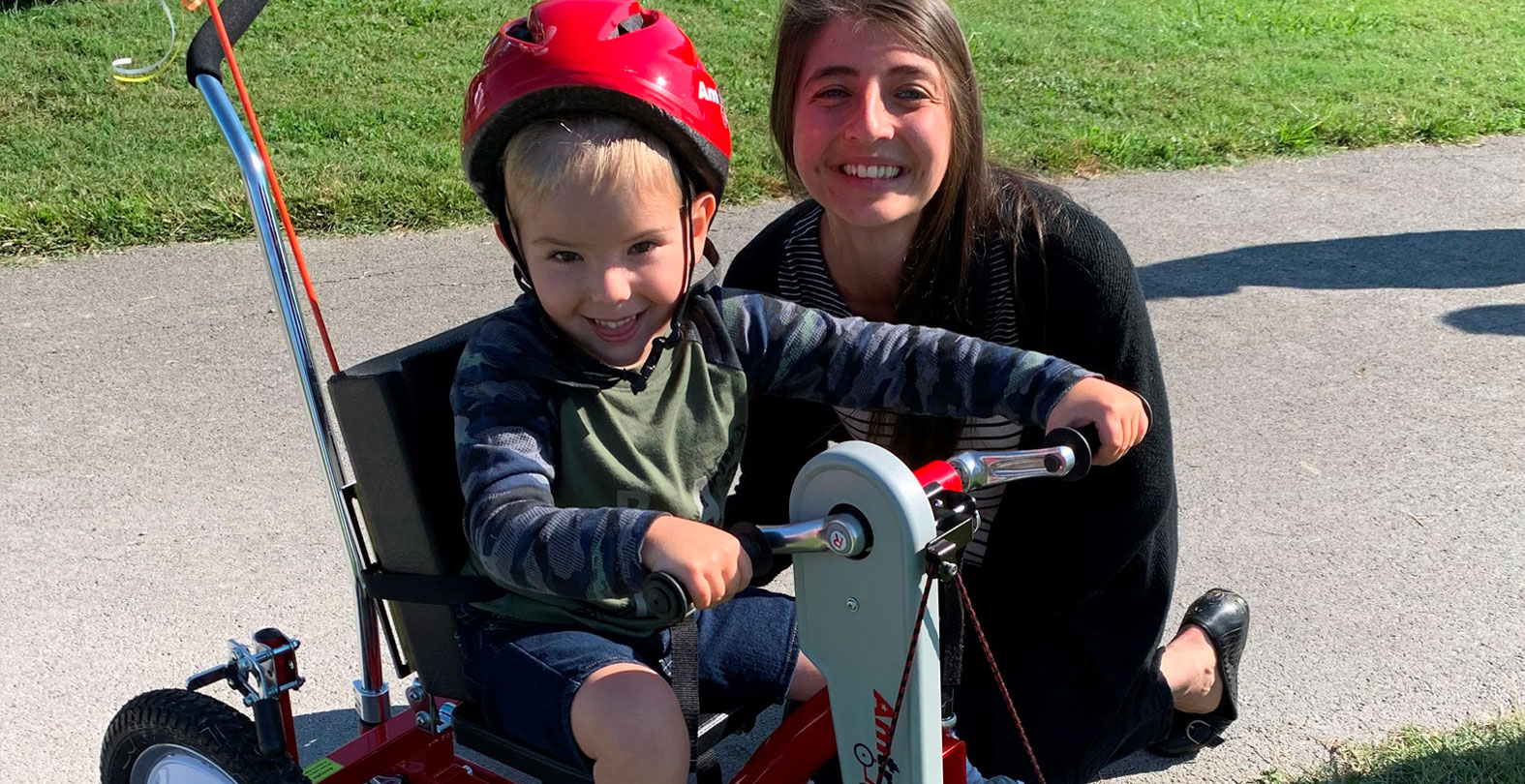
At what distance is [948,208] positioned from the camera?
256cm

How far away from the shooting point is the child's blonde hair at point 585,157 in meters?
2.04

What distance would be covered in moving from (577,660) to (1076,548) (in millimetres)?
983

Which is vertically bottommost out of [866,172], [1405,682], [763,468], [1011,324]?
[1405,682]

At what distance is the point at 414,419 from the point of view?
2.16m

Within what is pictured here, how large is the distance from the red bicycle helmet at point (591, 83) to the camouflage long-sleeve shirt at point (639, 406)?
0.74 ft

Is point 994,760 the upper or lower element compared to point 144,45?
lower

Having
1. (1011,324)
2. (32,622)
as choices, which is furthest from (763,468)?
(32,622)

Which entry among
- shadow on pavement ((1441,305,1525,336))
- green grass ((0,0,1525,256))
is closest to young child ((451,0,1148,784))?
shadow on pavement ((1441,305,1525,336))

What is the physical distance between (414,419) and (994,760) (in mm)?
1188

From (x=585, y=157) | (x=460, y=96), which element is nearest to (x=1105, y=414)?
(x=585, y=157)

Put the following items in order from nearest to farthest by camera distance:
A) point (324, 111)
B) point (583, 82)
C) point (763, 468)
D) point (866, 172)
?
point (583, 82), point (866, 172), point (763, 468), point (324, 111)

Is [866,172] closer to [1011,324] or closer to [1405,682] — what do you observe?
[1011,324]

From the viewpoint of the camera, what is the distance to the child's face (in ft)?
6.70

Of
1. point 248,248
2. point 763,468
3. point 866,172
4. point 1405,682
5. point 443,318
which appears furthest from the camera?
point 248,248
